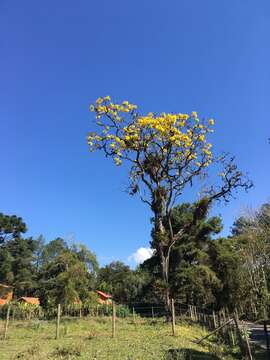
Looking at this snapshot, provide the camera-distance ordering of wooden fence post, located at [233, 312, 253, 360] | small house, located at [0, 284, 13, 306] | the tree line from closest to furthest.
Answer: wooden fence post, located at [233, 312, 253, 360] < the tree line < small house, located at [0, 284, 13, 306]

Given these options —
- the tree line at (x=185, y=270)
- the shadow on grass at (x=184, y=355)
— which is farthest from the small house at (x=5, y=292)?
the shadow on grass at (x=184, y=355)

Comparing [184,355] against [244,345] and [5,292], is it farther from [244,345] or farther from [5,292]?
[5,292]

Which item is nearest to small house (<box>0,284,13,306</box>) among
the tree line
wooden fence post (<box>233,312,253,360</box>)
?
the tree line

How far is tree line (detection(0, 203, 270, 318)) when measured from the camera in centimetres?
1492

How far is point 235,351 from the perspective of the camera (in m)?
15.1

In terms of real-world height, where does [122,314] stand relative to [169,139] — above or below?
below

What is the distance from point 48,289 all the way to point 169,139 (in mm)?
17623

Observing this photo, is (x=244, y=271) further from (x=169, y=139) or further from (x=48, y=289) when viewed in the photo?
(x=48, y=289)

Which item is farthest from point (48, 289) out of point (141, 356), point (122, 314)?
point (141, 356)

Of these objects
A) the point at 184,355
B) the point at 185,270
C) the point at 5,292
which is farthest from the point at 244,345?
the point at 5,292

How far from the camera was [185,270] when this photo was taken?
108 ft

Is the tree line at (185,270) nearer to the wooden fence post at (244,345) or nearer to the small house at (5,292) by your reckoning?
the wooden fence post at (244,345)

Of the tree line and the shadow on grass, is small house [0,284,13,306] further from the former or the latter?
the shadow on grass

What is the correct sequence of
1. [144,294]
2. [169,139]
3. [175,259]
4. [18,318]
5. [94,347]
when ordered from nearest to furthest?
[94,347], [169,139], [18,318], [175,259], [144,294]
